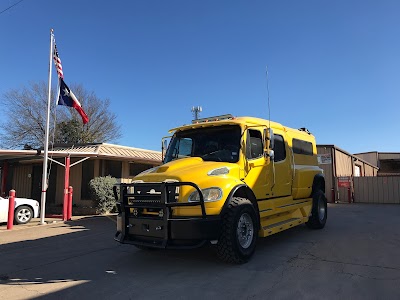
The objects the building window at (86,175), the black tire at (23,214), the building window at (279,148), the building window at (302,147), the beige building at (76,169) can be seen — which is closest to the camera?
the building window at (279,148)

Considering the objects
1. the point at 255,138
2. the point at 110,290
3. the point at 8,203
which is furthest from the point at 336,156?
the point at 110,290

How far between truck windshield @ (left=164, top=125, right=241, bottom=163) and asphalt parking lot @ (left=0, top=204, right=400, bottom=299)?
2.03 m

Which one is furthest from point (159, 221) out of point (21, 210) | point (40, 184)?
point (40, 184)

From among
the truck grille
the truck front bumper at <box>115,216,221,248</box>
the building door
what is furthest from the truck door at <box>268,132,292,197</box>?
the building door

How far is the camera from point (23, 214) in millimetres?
12969

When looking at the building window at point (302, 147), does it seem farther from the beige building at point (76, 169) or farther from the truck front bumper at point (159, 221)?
the beige building at point (76, 169)

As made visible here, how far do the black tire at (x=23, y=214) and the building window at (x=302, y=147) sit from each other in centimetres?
1043

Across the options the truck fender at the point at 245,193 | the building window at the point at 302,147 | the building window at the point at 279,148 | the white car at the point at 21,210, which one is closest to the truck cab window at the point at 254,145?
the truck fender at the point at 245,193

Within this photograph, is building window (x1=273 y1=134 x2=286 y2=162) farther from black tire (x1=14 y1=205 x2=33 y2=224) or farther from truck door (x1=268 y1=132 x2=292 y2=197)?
black tire (x1=14 y1=205 x2=33 y2=224)

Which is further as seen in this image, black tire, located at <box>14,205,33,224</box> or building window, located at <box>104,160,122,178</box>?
building window, located at <box>104,160,122,178</box>

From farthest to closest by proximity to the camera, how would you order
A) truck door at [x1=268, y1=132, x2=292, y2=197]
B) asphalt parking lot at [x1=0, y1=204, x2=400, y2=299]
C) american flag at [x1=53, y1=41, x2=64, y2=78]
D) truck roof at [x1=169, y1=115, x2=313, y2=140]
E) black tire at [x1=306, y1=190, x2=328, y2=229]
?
american flag at [x1=53, y1=41, x2=64, y2=78] < black tire at [x1=306, y1=190, x2=328, y2=229] < truck door at [x1=268, y1=132, x2=292, y2=197] < truck roof at [x1=169, y1=115, x2=313, y2=140] < asphalt parking lot at [x1=0, y1=204, x2=400, y2=299]

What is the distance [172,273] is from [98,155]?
34.1 feet

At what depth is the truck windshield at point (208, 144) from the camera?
671 cm

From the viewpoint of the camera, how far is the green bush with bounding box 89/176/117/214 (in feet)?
49.4
